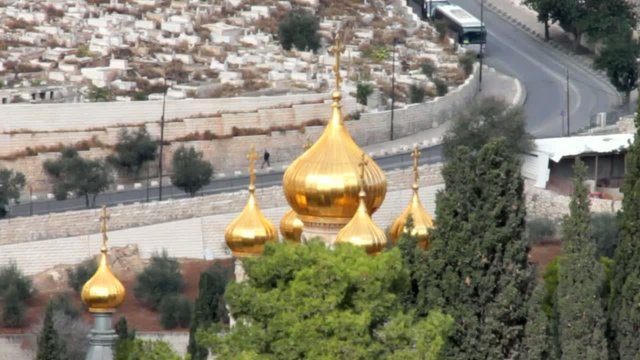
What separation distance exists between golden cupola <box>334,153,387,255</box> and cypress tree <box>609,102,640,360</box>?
7.89 ft

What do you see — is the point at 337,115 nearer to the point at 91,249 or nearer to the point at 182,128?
the point at 91,249

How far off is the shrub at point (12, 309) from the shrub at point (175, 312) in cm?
201

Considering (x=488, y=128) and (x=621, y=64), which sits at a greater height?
(x=488, y=128)

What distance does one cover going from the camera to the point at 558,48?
92.9 meters

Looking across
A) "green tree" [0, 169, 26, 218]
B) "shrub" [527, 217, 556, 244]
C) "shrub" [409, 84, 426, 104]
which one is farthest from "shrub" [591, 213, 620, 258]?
"shrub" [409, 84, 426, 104]

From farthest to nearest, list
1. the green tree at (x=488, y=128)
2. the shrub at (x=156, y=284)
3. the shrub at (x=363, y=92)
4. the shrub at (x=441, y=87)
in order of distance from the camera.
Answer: the shrub at (x=441, y=87) < the shrub at (x=363, y=92) < the green tree at (x=488, y=128) < the shrub at (x=156, y=284)

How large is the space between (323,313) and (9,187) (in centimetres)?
3093

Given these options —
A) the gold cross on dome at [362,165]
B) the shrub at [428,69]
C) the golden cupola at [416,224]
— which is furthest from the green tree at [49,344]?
the shrub at [428,69]

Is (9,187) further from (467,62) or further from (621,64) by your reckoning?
(467,62)

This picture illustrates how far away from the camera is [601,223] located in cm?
6531

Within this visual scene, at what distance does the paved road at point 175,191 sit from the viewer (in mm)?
72625

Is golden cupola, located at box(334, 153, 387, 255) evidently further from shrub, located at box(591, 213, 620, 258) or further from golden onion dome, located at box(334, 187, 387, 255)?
shrub, located at box(591, 213, 620, 258)

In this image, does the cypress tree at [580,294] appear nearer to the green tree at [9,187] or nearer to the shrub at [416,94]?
the green tree at [9,187]

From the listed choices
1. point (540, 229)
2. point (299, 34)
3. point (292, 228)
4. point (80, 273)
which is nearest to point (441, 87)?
point (299, 34)
